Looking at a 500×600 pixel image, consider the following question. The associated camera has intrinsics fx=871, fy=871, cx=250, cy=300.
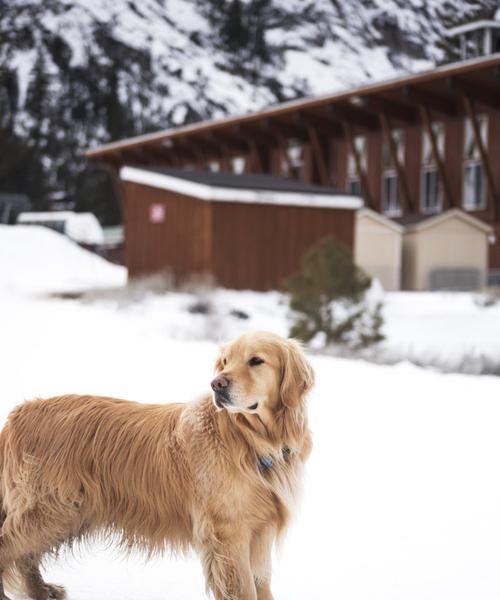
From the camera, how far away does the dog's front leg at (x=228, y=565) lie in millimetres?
3090

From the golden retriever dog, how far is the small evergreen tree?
9066 millimetres

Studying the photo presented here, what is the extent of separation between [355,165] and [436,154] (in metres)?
4.21

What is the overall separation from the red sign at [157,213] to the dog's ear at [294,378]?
670 inches

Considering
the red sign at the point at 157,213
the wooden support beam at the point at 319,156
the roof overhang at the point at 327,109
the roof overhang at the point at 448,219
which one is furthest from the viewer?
the wooden support beam at the point at 319,156

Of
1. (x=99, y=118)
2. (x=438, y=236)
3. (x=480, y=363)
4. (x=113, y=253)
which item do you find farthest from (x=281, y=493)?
(x=99, y=118)

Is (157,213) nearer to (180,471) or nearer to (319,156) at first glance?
(319,156)

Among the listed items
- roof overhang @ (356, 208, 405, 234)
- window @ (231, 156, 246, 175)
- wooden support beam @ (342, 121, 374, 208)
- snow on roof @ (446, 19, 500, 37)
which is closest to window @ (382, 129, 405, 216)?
wooden support beam @ (342, 121, 374, 208)

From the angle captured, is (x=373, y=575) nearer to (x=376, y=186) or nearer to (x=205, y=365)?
(x=205, y=365)

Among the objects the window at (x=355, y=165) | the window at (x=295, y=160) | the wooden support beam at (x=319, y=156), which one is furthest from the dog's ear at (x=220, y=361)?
the window at (x=295, y=160)

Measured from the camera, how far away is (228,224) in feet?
61.3

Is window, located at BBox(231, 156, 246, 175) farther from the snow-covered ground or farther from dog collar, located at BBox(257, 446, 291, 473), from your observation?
dog collar, located at BBox(257, 446, 291, 473)

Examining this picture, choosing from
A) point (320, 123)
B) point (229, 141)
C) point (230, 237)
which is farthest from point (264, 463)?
point (229, 141)

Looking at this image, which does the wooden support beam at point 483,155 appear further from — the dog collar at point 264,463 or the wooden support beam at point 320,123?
the dog collar at point 264,463

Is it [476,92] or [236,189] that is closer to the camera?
[236,189]
